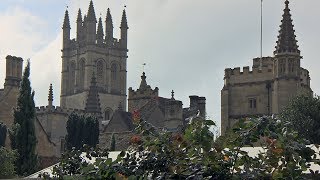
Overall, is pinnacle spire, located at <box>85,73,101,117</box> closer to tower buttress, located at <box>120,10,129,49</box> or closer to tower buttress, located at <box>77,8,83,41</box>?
tower buttress, located at <box>77,8,83,41</box>

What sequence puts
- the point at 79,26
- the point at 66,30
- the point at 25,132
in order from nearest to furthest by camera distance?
the point at 25,132 < the point at 79,26 < the point at 66,30

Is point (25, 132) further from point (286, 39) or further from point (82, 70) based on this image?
point (82, 70)

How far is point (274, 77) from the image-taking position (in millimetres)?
66250

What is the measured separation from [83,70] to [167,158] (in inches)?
4972

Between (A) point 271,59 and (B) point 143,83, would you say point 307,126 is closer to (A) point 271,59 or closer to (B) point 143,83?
(A) point 271,59

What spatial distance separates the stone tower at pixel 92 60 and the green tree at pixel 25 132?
82.0 m

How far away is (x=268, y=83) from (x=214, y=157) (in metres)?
54.4

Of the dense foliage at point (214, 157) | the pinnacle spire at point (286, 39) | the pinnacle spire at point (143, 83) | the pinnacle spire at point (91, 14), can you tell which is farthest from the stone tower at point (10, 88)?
the pinnacle spire at point (91, 14)

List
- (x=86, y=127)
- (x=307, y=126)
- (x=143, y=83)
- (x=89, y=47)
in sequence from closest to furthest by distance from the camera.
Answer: (x=307, y=126), (x=86, y=127), (x=143, y=83), (x=89, y=47)

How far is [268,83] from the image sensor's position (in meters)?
67.2

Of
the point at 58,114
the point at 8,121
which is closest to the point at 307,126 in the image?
the point at 8,121

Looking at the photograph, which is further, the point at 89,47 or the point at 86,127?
the point at 89,47

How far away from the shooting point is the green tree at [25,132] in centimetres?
4853

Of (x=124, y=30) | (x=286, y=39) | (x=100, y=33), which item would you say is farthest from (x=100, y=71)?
(x=286, y=39)
